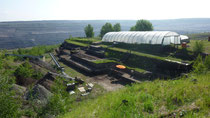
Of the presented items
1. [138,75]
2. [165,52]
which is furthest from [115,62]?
[165,52]

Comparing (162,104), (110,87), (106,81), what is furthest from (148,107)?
(106,81)

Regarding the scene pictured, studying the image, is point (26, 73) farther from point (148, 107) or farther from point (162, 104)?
point (162, 104)

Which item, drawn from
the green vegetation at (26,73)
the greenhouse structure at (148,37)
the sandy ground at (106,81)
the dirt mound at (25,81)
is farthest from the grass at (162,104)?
the greenhouse structure at (148,37)

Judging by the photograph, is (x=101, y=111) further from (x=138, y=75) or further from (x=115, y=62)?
(x=115, y=62)

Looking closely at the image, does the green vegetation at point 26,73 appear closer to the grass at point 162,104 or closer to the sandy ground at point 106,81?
the sandy ground at point 106,81

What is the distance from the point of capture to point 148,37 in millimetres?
28438

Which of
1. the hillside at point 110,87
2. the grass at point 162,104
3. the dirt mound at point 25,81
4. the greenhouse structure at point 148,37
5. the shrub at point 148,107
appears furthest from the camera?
the greenhouse structure at point 148,37

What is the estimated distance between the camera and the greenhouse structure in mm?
26219

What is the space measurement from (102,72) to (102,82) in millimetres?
3594

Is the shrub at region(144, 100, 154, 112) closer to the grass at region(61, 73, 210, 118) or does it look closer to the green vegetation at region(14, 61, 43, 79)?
the grass at region(61, 73, 210, 118)

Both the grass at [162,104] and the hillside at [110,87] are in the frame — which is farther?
the hillside at [110,87]

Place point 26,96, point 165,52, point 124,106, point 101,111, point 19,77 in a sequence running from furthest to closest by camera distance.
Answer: point 165,52 → point 19,77 → point 26,96 → point 101,111 → point 124,106

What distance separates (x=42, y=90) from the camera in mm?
11602

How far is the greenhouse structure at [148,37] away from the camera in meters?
26.2
